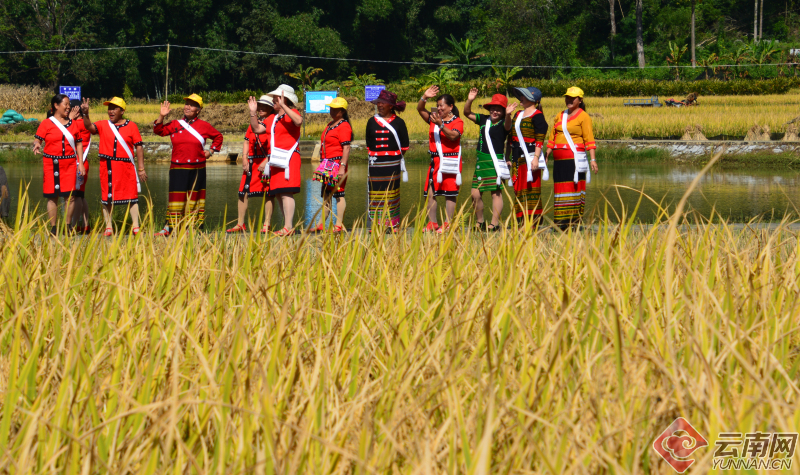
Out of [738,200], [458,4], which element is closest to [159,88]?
[458,4]

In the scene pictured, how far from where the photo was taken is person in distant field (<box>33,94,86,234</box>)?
7.43 meters

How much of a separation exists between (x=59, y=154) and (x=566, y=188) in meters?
4.73

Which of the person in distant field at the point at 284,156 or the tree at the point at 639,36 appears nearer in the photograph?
the person in distant field at the point at 284,156

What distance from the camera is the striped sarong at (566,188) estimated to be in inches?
291

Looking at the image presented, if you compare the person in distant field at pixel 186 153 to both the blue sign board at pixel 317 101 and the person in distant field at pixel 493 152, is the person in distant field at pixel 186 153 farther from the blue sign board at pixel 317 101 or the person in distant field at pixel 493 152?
the blue sign board at pixel 317 101

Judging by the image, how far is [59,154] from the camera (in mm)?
7484

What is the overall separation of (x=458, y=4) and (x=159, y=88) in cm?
2537

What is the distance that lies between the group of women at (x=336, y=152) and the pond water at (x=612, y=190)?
37 cm

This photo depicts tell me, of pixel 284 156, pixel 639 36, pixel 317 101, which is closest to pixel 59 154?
pixel 284 156

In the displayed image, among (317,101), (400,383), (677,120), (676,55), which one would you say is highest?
(676,55)

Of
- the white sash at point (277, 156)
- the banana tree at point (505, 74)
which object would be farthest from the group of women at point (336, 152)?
the banana tree at point (505, 74)

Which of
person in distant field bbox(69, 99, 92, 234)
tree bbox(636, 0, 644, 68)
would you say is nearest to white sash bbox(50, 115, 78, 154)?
person in distant field bbox(69, 99, 92, 234)

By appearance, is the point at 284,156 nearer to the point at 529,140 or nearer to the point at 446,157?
the point at 446,157

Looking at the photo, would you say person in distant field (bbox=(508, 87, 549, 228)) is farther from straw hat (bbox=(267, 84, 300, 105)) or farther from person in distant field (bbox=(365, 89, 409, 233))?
straw hat (bbox=(267, 84, 300, 105))
